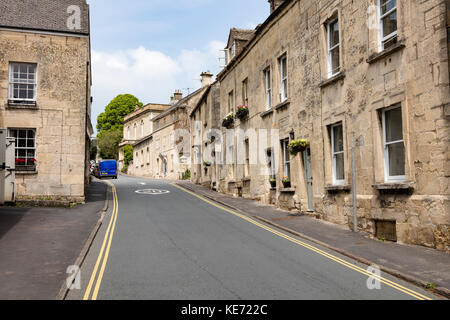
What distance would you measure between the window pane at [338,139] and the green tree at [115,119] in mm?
59473

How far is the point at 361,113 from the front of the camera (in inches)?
471

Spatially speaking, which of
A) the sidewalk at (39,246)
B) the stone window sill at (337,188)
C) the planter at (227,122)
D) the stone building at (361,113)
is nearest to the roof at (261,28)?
the stone building at (361,113)

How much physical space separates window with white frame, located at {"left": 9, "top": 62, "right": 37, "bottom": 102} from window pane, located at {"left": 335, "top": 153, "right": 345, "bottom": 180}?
13.8 m

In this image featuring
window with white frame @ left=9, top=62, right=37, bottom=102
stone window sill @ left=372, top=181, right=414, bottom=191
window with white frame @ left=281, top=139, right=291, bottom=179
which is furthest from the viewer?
window with white frame @ left=9, top=62, right=37, bottom=102

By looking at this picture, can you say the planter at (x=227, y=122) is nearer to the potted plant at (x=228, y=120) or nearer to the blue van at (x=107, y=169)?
the potted plant at (x=228, y=120)

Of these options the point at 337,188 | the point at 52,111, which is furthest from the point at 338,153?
the point at 52,111

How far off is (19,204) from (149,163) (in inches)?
1535

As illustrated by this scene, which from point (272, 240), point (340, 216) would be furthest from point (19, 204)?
point (340, 216)

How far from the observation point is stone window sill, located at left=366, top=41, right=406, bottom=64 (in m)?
10.1

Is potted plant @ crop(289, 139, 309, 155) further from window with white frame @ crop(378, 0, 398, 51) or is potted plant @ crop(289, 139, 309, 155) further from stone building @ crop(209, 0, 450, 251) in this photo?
window with white frame @ crop(378, 0, 398, 51)

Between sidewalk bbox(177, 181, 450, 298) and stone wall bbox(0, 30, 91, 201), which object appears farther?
stone wall bbox(0, 30, 91, 201)

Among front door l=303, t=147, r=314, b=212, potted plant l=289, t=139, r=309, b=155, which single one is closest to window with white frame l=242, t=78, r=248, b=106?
front door l=303, t=147, r=314, b=212

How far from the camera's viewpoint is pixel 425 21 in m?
9.37

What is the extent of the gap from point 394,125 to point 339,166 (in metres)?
3.02
